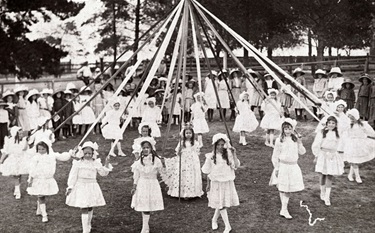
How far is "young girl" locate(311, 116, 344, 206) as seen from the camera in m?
6.66

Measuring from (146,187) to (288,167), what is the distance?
203 centimetres

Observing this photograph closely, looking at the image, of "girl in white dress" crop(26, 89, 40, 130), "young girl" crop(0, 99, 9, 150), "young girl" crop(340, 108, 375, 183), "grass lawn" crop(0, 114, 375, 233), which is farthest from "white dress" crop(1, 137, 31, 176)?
"young girl" crop(340, 108, 375, 183)

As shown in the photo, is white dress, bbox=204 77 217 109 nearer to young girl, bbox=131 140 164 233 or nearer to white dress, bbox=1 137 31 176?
white dress, bbox=1 137 31 176

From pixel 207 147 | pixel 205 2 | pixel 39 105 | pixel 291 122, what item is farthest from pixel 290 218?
pixel 205 2

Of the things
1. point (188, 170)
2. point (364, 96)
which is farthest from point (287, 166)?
point (364, 96)

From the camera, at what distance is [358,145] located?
7.73m

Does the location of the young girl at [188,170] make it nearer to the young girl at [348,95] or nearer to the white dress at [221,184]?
the white dress at [221,184]

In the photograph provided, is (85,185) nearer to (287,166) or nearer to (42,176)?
(42,176)

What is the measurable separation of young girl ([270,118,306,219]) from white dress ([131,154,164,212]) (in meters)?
1.70

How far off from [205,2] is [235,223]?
15.3m

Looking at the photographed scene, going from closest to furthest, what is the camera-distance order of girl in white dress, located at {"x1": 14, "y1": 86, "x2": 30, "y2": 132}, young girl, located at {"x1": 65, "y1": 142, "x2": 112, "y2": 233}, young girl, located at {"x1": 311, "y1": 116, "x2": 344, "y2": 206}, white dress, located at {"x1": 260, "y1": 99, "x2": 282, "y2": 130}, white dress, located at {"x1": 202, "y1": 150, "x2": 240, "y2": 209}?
young girl, located at {"x1": 65, "y1": 142, "x2": 112, "y2": 233} → white dress, located at {"x1": 202, "y1": 150, "x2": 240, "y2": 209} → young girl, located at {"x1": 311, "y1": 116, "x2": 344, "y2": 206} → white dress, located at {"x1": 260, "y1": 99, "x2": 282, "y2": 130} → girl in white dress, located at {"x1": 14, "y1": 86, "x2": 30, "y2": 132}

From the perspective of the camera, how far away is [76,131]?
12.3m

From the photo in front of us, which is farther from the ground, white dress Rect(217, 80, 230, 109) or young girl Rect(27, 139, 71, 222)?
white dress Rect(217, 80, 230, 109)

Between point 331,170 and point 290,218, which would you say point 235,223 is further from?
point 331,170
